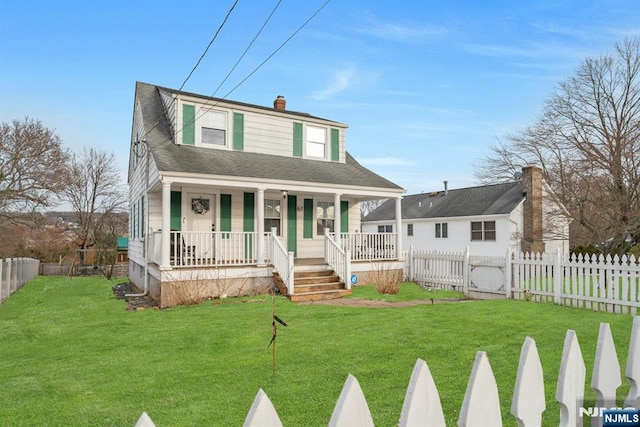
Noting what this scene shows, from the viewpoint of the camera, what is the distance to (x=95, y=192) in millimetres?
32688

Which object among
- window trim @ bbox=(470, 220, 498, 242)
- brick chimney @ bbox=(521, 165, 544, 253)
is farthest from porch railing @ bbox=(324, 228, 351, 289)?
brick chimney @ bbox=(521, 165, 544, 253)

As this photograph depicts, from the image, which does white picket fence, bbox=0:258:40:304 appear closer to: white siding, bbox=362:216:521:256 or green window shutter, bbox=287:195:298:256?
green window shutter, bbox=287:195:298:256

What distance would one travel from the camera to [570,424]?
164cm

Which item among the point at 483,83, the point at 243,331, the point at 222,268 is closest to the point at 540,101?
the point at 483,83

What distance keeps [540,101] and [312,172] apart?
1280 cm

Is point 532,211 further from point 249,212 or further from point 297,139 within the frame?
point 249,212

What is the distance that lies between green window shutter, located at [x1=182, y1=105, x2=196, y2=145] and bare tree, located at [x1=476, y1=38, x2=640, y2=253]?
1458 centimetres

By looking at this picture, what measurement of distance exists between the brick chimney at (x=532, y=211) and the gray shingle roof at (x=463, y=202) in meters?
0.57

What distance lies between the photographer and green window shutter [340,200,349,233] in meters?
15.9

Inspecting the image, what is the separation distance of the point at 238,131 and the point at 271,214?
3249mm

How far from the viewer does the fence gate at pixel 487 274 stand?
36.7 ft

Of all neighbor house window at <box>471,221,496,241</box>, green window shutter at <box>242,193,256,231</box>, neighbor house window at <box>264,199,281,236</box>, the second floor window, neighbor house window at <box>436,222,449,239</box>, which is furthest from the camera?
the second floor window

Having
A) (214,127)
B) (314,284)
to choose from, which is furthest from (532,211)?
(214,127)

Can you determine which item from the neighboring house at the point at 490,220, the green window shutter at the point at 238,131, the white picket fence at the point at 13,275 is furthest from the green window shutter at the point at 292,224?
the neighboring house at the point at 490,220
